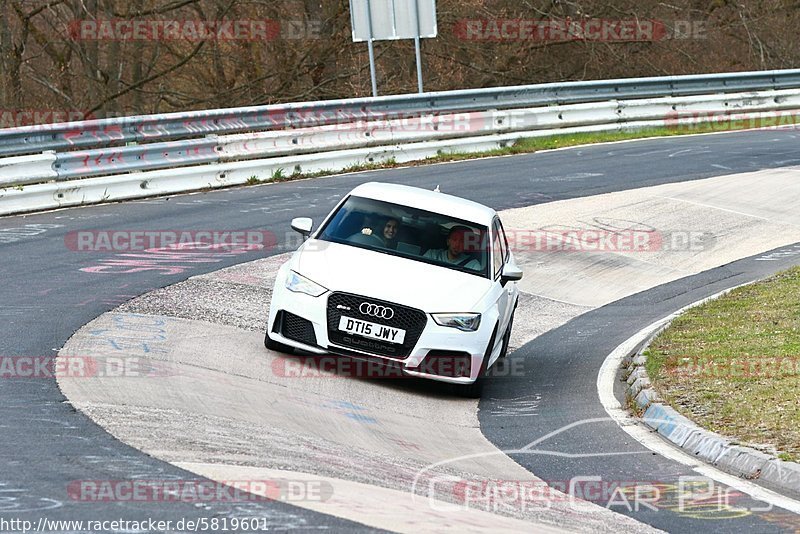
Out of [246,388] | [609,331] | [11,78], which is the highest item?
[11,78]

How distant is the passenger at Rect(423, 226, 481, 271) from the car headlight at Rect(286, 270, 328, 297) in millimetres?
1199

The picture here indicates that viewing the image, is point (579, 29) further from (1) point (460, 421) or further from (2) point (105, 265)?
(1) point (460, 421)

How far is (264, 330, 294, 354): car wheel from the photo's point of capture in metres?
10.6

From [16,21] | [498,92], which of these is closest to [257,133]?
[498,92]

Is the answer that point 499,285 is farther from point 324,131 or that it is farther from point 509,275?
point 324,131

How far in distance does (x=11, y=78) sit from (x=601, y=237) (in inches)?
728

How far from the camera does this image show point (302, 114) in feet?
72.8

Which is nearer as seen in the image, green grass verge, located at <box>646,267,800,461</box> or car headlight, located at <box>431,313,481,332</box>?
green grass verge, located at <box>646,267,800,461</box>

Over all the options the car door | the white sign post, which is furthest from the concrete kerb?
the white sign post

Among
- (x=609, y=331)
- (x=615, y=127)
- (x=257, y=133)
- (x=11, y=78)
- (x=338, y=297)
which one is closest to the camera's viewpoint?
(x=338, y=297)

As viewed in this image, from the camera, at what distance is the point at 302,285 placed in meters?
10.4

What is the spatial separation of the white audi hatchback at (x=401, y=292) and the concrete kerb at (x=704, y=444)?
51.4 inches

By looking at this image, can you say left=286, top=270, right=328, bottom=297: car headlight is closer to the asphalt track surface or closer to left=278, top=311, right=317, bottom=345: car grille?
left=278, top=311, right=317, bottom=345: car grille

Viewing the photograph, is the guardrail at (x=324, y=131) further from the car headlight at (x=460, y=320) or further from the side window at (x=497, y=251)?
the car headlight at (x=460, y=320)
